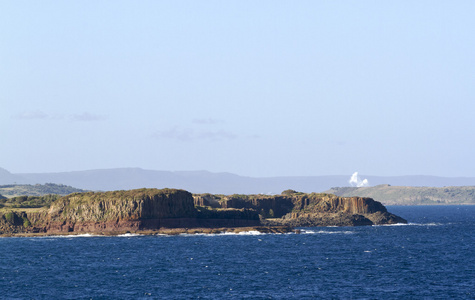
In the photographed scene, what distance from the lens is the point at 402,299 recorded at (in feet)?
288

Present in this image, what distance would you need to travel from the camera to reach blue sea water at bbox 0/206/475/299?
93.7m

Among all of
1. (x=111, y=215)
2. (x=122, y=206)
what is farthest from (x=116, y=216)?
(x=122, y=206)

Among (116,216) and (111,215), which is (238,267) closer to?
(116,216)

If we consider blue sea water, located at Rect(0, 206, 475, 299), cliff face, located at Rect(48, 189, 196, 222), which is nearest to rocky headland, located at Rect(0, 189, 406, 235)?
cliff face, located at Rect(48, 189, 196, 222)

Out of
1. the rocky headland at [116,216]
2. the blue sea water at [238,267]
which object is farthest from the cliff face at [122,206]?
the blue sea water at [238,267]

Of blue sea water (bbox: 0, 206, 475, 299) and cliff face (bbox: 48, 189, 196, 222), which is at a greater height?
cliff face (bbox: 48, 189, 196, 222)

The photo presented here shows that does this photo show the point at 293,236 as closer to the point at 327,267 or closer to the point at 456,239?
the point at 456,239

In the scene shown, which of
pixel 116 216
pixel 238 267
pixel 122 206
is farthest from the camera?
pixel 116 216

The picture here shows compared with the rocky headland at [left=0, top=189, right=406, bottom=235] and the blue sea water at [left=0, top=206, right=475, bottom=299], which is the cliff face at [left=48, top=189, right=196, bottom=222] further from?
the blue sea water at [left=0, top=206, right=475, bottom=299]

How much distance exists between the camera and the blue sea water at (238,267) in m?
93.7

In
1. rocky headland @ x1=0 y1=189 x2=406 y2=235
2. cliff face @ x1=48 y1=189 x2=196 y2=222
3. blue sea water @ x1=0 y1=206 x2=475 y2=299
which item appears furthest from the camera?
rocky headland @ x1=0 y1=189 x2=406 y2=235

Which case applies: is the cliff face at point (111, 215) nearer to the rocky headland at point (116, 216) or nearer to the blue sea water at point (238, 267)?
the rocky headland at point (116, 216)

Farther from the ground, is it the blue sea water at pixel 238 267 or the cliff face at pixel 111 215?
the cliff face at pixel 111 215

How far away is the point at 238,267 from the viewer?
118 m
